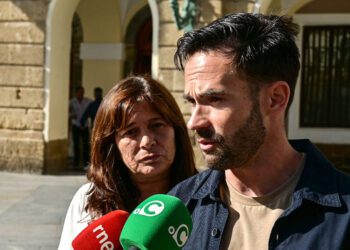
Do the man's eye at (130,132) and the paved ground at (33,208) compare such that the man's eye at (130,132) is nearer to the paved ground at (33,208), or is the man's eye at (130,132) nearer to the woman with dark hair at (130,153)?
the woman with dark hair at (130,153)

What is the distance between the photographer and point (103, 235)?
2195mm

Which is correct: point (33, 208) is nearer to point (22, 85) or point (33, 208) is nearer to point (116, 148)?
point (22, 85)

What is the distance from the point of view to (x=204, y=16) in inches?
422

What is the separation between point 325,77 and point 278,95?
1122cm

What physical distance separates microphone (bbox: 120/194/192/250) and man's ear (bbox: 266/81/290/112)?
364 millimetres

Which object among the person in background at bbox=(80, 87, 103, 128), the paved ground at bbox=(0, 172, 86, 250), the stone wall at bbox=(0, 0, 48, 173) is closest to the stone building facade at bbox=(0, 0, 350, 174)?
the stone wall at bbox=(0, 0, 48, 173)

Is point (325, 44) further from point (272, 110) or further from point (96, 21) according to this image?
point (272, 110)

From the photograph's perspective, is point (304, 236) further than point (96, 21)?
No

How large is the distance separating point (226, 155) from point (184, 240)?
0.25 metres

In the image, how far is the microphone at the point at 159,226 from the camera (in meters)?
1.82

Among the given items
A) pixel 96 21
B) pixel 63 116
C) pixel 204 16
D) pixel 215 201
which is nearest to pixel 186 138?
pixel 215 201

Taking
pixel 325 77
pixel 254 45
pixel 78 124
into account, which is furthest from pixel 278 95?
pixel 78 124

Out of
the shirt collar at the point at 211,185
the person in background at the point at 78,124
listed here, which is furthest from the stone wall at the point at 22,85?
the shirt collar at the point at 211,185

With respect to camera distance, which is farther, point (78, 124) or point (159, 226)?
point (78, 124)
